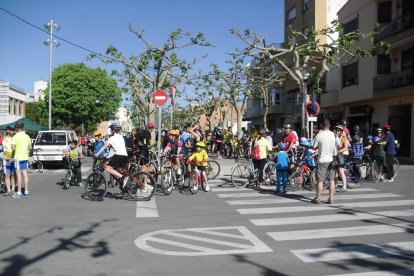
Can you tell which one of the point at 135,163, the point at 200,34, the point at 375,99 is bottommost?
the point at 135,163

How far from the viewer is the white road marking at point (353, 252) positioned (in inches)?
227

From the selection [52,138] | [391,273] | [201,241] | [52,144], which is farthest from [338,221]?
[52,138]

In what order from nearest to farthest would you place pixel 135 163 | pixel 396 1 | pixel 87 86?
pixel 135 163 → pixel 396 1 → pixel 87 86

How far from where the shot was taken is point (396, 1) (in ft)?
89.4

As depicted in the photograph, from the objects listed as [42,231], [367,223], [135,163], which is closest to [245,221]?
[367,223]

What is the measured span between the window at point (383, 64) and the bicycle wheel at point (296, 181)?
724 inches

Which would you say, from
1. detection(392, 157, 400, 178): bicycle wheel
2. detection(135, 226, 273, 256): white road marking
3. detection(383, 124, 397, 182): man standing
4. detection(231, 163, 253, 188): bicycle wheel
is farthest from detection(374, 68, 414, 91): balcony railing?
detection(135, 226, 273, 256): white road marking

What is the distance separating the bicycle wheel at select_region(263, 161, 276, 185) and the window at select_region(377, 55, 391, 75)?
699 inches

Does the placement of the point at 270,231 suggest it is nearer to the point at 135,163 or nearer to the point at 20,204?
the point at 135,163

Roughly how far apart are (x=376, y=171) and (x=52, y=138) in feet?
48.8

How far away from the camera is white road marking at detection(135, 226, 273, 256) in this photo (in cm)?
613

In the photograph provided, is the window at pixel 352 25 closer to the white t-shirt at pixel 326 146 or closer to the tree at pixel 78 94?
the white t-shirt at pixel 326 146

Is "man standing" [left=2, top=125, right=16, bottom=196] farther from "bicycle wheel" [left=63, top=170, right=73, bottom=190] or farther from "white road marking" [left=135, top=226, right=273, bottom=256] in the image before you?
"white road marking" [left=135, top=226, right=273, bottom=256]

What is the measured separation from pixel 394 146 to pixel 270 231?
334 inches
